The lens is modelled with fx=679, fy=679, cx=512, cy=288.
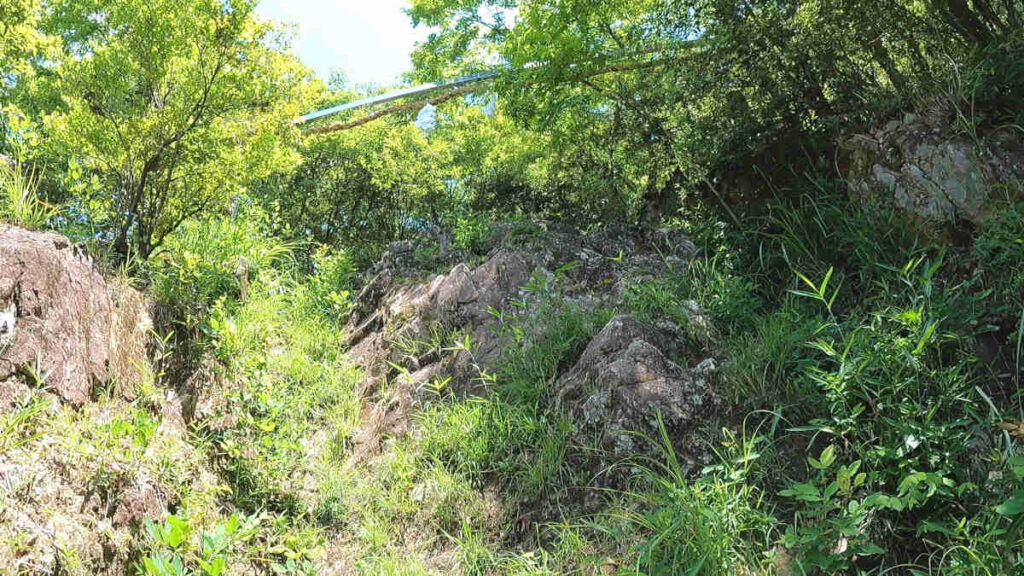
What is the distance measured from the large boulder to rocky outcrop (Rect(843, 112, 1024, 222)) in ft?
12.6

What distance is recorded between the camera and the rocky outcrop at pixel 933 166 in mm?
3154

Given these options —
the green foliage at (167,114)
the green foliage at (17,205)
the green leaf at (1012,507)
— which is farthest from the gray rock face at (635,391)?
the green foliage at (17,205)

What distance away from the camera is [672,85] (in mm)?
4148

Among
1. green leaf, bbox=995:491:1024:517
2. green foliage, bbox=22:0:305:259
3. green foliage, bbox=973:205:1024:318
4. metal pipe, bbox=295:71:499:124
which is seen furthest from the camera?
metal pipe, bbox=295:71:499:124

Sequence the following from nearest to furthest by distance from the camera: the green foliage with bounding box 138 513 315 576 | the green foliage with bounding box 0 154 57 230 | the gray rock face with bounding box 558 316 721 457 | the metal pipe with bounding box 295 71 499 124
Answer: the green foliage with bounding box 138 513 315 576 < the gray rock face with bounding box 558 316 721 457 < the green foliage with bounding box 0 154 57 230 < the metal pipe with bounding box 295 71 499 124

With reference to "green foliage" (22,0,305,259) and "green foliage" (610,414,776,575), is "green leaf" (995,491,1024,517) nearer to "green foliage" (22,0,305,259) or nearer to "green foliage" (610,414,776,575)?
"green foliage" (610,414,776,575)

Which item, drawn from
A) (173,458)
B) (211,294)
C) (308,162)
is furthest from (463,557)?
(308,162)

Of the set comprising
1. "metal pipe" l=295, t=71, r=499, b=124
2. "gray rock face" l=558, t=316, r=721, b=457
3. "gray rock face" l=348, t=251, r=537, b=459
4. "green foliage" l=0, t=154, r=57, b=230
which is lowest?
"gray rock face" l=558, t=316, r=721, b=457

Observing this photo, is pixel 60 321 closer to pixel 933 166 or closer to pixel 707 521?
pixel 707 521

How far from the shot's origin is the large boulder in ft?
9.00

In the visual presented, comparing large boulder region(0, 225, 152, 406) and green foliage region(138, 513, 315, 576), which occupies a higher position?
large boulder region(0, 225, 152, 406)

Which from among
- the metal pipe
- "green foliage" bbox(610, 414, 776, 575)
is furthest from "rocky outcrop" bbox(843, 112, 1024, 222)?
the metal pipe

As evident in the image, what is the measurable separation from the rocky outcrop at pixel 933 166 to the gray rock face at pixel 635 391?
52.3 inches

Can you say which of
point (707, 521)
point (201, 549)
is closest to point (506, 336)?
point (707, 521)
